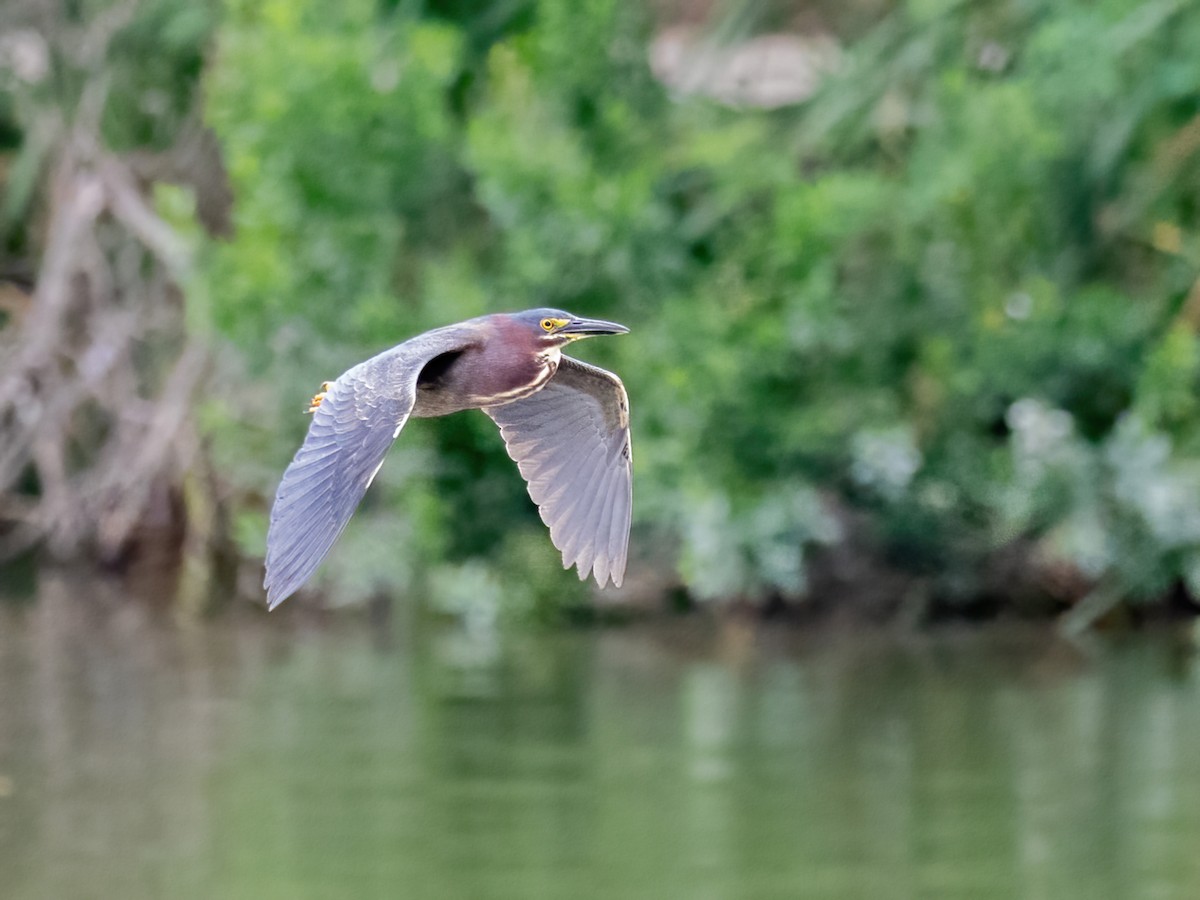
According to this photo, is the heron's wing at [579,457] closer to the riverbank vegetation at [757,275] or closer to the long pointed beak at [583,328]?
the long pointed beak at [583,328]

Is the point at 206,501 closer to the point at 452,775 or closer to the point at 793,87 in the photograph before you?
the point at 452,775

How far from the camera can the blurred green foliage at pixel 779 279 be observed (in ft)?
38.8

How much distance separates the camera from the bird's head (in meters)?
5.12

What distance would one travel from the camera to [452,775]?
11508 mm

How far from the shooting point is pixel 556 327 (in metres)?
5.16

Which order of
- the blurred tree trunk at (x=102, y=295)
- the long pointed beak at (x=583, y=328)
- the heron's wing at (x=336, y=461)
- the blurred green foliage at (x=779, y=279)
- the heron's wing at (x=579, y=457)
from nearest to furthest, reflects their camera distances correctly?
the heron's wing at (x=336, y=461) → the long pointed beak at (x=583, y=328) → the heron's wing at (x=579, y=457) → the blurred green foliage at (x=779, y=279) → the blurred tree trunk at (x=102, y=295)

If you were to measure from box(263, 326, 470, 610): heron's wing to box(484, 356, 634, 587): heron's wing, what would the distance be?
2.61ft

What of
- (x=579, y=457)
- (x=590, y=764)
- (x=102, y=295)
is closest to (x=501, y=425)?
(x=579, y=457)

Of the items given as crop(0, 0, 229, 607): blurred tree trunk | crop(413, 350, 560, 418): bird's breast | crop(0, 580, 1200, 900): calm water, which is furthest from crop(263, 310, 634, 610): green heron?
crop(0, 0, 229, 607): blurred tree trunk

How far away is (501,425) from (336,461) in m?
1.20

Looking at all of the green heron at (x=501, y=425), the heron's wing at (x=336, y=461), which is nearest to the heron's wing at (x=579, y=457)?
the green heron at (x=501, y=425)

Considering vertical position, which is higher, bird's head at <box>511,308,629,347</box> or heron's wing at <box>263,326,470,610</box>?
bird's head at <box>511,308,629,347</box>

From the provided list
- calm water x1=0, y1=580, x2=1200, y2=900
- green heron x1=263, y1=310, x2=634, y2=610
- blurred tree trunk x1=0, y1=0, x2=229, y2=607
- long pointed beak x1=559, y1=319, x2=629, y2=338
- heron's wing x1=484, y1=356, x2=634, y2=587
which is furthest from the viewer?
blurred tree trunk x1=0, y1=0, x2=229, y2=607

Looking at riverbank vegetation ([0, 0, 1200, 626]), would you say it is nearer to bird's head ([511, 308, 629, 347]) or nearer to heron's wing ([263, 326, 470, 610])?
bird's head ([511, 308, 629, 347])
